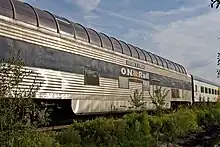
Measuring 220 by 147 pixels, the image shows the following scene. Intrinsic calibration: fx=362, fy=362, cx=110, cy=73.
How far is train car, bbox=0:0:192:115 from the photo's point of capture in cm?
1046

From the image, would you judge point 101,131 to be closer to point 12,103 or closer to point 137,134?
point 137,134

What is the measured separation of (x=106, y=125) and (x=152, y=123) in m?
3.21

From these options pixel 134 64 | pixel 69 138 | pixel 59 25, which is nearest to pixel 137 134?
pixel 69 138

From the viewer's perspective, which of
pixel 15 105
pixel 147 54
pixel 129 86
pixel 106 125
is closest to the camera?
pixel 15 105

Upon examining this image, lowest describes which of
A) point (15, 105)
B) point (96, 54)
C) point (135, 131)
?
point (135, 131)

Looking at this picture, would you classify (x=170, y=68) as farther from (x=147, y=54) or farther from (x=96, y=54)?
(x=96, y=54)

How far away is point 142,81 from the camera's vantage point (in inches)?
806

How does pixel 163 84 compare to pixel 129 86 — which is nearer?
pixel 129 86

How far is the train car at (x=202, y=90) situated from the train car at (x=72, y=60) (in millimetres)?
14464

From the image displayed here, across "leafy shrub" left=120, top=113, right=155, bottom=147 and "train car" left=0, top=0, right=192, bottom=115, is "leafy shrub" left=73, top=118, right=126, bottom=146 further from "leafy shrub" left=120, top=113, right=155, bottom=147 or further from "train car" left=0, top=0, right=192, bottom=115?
"train car" left=0, top=0, right=192, bottom=115

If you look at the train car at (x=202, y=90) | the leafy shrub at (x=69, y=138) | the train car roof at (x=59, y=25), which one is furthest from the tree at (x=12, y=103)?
the train car at (x=202, y=90)

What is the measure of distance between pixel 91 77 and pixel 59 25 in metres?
2.71

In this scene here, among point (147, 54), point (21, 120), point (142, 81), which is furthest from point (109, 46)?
point (21, 120)

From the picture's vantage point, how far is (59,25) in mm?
12828
